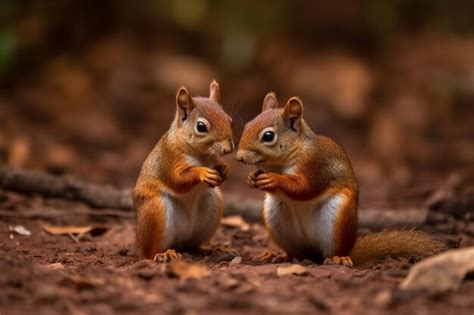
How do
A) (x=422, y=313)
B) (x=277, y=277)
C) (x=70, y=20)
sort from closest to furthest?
(x=422, y=313) → (x=277, y=277) → (x=70, y=20)

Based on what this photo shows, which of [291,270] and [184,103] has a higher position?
[184,103]

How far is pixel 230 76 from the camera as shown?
13.1 m

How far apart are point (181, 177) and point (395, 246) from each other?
5.11 feet

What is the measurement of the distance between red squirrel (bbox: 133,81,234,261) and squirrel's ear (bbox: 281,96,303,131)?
1.32 ft

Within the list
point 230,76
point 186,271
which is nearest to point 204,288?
point 186,271

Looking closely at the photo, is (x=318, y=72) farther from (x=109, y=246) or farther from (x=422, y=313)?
(x=422, y=313)

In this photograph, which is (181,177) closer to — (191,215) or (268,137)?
(191,215)

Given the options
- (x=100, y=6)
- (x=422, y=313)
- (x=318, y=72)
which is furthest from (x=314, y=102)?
(x=422, y=313)

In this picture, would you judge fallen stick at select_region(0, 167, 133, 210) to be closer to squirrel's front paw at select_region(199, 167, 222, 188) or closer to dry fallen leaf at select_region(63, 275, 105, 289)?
squirrel's front paw at select_region(199, 167, 222, 188)

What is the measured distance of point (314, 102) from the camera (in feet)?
40.6

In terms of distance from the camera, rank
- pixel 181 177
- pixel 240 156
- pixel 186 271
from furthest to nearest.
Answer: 1. pixel 181 177
2. pixel 240 156
3. pixel 186 271

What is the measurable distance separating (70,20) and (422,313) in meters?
10.2

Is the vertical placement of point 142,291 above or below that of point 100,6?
below

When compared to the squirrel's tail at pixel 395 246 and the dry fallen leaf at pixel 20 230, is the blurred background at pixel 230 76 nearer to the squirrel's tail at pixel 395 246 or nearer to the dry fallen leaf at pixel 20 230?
the dry fallen leaf at pixel 20 230
